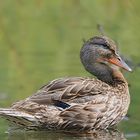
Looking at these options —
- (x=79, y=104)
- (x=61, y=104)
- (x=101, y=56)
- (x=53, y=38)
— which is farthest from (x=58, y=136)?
(x=53, y=38)

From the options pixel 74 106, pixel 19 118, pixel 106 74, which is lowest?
pixel 19 118

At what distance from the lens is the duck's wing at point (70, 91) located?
10.6m

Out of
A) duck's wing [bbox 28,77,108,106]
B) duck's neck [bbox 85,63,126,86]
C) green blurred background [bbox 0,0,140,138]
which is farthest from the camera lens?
green blurred background [bbox 0,0,140,138]

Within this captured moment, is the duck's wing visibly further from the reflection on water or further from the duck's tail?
the reflection on water

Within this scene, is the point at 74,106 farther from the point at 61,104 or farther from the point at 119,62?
the point at 119,62

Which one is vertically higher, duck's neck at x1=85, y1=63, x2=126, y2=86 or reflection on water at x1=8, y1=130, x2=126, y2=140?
duck's neck at x1=85, y1=63, x2=126, y2=86

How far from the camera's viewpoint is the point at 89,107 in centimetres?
1075

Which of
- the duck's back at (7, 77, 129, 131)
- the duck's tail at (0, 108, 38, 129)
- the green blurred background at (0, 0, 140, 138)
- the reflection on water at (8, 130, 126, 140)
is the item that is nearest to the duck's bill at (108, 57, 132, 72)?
the duck's back at (7, 77, 129, 131)

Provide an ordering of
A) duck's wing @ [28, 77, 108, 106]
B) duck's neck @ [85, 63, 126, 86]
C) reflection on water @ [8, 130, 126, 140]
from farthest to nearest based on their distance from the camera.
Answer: duck's neck @ [85, 63, 126, 86] < duck's wing @ [28, 77, 108, 106] < reflection on water @ [8, 130, 126, 140]

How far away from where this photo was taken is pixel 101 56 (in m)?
11.4

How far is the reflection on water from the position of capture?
1030cm

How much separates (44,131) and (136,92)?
2361 millimetres

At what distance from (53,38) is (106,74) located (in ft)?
26.0

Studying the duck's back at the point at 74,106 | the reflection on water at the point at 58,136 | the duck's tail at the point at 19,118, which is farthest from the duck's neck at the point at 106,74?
the duck's tail at the point at 19,118
